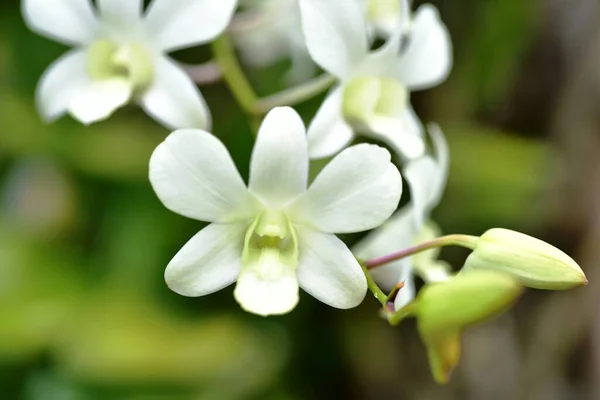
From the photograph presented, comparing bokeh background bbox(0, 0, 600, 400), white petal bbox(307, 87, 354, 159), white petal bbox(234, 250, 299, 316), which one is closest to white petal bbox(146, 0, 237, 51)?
white petal bbox(307, 87, 354, 159)

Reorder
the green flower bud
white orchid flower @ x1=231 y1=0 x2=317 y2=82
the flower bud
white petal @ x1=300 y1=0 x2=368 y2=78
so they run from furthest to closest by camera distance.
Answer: white orchid flower @ x1=231 y1=0 x2=317 y2=82
white petal @ x1=300 y1=0 x2=368 y2=78
the flower bud
the green flower bud

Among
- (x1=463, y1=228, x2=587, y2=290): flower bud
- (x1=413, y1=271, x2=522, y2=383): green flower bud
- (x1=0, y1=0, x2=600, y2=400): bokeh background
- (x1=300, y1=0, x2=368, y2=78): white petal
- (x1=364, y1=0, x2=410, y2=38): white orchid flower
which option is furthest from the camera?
(x1=0, y1=0, x2=600, y2=400): bokeh background

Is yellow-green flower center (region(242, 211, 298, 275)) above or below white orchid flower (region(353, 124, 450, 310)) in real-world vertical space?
above

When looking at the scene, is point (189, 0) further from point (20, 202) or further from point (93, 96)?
point (20, 202)

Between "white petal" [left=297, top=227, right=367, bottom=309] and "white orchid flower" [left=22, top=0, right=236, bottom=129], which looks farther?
"white orchid flower" [left=22, top=0, right=236, bottom=129]

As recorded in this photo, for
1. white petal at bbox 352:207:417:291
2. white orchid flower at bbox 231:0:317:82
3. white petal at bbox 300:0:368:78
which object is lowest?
white petal at bbox 352:207:417:291

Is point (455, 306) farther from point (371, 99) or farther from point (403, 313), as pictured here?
point (371, 99)

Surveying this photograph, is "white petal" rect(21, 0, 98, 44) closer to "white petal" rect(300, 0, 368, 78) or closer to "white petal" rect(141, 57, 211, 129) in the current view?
"white petal" rect(141, 57, 211, 129)

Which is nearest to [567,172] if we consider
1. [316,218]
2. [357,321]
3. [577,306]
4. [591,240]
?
[591,240]

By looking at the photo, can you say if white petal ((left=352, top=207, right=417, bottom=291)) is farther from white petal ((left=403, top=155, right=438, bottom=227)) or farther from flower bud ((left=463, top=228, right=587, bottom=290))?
flower bud ((left=463, top=228, right=587, bottom=290))
